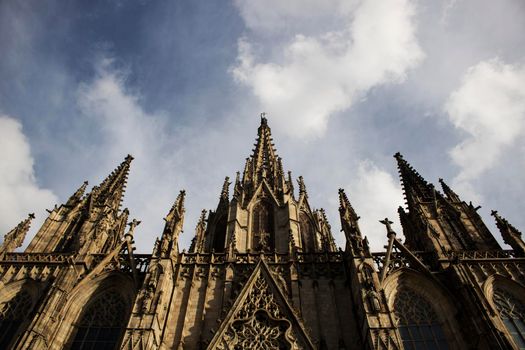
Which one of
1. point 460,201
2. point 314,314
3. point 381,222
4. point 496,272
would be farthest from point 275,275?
point 460,201

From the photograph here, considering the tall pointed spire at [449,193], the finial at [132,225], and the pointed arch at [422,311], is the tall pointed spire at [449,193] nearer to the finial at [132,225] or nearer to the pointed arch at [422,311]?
the pointed arch at [422,311]

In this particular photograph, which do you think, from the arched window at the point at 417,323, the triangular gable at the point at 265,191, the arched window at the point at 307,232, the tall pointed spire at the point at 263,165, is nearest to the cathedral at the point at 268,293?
the arched window at the point at 417,323

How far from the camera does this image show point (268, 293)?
16781 mm

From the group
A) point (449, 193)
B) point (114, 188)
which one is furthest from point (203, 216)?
point (449, 193)

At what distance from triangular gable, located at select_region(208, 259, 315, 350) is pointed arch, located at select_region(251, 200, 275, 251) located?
521 centimetres

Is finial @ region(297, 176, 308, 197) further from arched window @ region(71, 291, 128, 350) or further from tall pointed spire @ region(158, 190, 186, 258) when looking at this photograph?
arched window @ region(71, 291, 128, 350)

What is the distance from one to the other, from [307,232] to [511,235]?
1149 centimetres

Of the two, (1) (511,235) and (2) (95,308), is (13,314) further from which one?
(1) (511,235)

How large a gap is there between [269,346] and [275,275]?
11.1 ft

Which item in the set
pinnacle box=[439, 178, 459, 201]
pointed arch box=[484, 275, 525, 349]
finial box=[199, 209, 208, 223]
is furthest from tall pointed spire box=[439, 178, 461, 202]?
finial box=[199, 209, 208, 223]

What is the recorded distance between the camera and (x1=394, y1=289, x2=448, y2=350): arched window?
15.1 m

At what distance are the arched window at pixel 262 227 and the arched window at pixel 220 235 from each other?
2.20 m

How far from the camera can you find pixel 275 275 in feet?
57.5

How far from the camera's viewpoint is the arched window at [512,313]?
50.2ft
